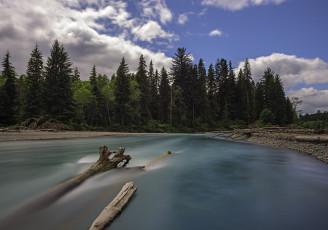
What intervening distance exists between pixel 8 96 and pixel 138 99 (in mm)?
23449

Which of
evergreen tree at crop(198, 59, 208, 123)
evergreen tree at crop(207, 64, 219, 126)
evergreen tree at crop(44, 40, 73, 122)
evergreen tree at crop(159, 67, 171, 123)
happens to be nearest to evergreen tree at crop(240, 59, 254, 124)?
evergreen tree at crop(207, 64, 219, 126)

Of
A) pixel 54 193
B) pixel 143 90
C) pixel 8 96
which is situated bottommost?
pixel 54 193

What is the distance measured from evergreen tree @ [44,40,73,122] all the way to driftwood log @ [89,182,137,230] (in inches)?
1222

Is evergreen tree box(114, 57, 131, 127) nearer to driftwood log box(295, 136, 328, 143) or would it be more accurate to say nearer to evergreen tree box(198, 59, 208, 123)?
evergreen tree box(198, 59, 208, 123)

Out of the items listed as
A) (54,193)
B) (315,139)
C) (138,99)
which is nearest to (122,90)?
(138,99)

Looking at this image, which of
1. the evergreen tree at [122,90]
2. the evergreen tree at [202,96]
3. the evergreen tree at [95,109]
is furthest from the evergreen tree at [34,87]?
the evergreen tree at [202,96]

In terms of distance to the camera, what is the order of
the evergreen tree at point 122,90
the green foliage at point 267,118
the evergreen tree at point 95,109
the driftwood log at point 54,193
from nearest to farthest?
the driftwood log at point 54,193 → the evergreen tree at point 95,109 → the evergreen tree at point 122,90 → the green foliage at point 267,118

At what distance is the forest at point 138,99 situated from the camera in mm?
30453

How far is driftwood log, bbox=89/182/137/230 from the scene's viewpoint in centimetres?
265

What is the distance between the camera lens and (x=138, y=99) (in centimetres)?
4169

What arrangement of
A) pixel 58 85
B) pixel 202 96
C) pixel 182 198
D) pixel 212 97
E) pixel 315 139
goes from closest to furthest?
pixel 182 198 < pixel 315 139 < pixel 58 85 < pixel 202 96 < pixel 212 97

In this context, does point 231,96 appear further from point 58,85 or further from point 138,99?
point 58,85

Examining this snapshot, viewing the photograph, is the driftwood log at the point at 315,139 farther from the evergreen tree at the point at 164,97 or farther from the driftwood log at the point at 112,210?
the evergreen tree at the point at 164,97

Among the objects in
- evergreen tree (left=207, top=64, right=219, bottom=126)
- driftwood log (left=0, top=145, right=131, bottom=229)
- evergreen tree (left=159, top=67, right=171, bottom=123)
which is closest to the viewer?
driftwood log (left=0, top=145, right=131, bottom=229)
